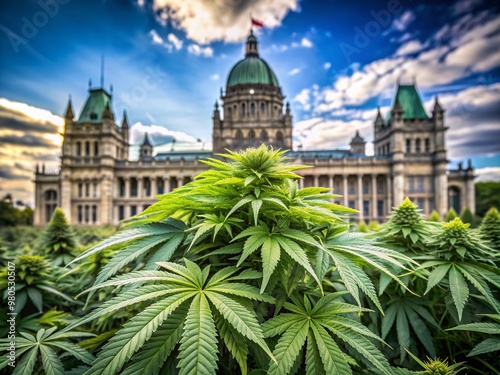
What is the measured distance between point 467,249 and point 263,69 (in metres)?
70.3

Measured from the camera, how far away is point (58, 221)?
5027 millimetres

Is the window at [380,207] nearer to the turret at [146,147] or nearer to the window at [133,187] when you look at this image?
the window at [133,187]

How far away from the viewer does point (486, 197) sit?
62156mm

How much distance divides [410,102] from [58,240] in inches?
2651

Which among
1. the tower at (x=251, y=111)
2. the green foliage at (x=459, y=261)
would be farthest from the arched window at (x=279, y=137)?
the green foliage at (x=459, y=261)

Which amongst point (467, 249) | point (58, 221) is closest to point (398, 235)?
point (467, 249)

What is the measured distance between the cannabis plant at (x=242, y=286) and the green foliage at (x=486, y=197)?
7010 cm

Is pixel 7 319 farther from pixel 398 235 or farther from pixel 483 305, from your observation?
pixel 483 305

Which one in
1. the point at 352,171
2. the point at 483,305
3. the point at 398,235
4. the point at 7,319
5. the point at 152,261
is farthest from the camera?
the point at 352,171

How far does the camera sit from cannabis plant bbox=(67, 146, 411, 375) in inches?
56.9

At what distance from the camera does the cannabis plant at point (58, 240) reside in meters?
4.84

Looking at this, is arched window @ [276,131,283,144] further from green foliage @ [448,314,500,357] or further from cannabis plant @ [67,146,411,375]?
green foliage @ [448,314,500,357]

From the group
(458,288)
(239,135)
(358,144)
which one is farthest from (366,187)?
(458,288)

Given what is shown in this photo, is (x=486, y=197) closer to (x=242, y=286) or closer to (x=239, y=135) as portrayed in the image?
(x=239, y=135)
